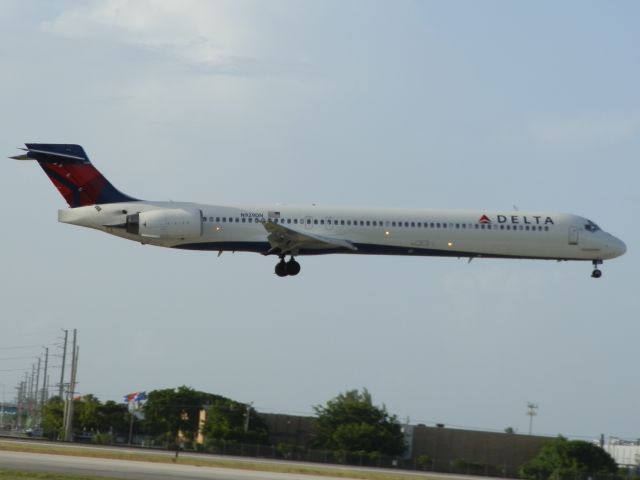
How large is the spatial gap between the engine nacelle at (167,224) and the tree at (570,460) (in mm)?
23716

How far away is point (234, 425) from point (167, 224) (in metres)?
29.9

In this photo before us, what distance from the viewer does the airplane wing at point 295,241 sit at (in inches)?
2131

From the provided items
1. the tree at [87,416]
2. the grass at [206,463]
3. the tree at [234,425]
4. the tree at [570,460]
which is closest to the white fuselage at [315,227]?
the grass at [206,463]

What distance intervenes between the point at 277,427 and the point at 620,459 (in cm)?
2418

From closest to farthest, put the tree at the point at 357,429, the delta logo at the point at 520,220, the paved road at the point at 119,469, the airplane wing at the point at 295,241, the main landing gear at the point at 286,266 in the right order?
1. the paved road at the point at 119,469
2. the airplane wing at the point at 295,241
3. the main landing gear at the point at 286,266
4. the delta logo at the point at 520,220
5. the tree at the point at 357,429

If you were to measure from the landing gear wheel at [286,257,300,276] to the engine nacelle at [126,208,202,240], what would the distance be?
466 centimetres

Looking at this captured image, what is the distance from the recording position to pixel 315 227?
56.0 m

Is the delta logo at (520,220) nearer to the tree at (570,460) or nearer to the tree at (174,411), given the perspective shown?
the tree at (570,460)

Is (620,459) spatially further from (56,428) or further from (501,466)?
(56,428)

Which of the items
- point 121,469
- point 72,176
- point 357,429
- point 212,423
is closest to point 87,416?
point 212,423

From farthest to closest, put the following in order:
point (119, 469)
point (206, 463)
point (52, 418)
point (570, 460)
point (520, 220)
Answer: point (52, 418)
point (570, 460)
point (520, 220)
point (206, 463)
point (119, 469)

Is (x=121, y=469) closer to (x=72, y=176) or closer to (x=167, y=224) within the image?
(x=167, y=224)

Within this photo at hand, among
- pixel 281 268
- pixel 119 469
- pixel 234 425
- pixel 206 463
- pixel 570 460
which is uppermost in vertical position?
pixel 281 268

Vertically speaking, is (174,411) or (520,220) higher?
(520,220)
